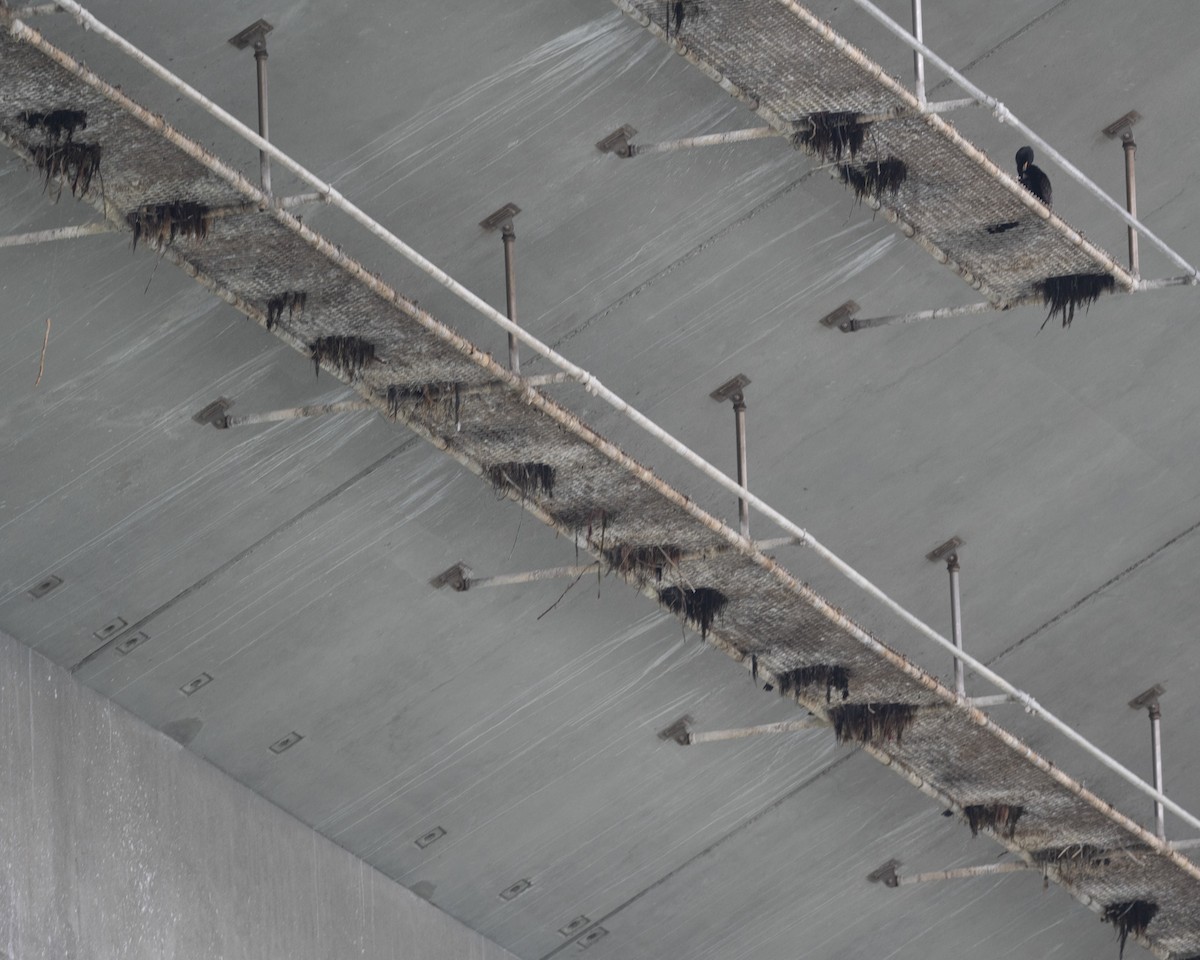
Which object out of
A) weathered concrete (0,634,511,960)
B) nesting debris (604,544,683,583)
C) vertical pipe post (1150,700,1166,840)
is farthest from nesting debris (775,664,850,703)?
weathered concrete (0,634,511,960)

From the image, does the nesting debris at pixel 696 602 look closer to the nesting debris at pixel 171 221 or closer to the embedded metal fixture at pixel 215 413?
the embedded metal fixture at pixel 215 413

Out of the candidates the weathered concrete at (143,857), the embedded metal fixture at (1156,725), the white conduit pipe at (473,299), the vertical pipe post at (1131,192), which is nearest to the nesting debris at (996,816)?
the embedded metal fixture at (1156,725)

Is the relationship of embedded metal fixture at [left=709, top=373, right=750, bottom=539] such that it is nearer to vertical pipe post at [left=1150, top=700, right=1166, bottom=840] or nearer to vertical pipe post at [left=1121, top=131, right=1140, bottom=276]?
vertical pipe post at [left=1121, top=131, right=1140, bottom=276]

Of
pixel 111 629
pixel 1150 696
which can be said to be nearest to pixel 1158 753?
pixel 1150 696

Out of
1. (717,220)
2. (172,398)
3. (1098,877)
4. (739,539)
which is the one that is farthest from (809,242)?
(1098,877)

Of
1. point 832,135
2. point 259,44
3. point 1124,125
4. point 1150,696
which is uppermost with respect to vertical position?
point 1124,125

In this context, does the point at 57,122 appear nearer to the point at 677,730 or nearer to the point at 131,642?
the point at 131,642
